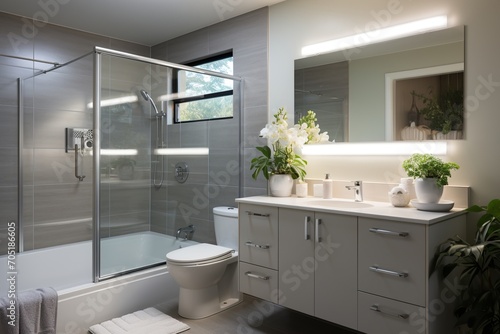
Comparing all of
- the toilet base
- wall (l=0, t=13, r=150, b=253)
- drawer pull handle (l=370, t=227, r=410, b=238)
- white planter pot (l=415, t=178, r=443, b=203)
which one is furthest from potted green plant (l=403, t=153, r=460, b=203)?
wall (l=0, t=13, r=150, b=253)

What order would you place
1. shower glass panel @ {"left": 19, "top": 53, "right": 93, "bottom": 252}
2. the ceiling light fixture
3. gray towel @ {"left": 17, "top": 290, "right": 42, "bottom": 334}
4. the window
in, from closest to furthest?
gray towel @ {"left": 17, "top": 290, "right": 42, "bottom": 334} → the ceiling light fixture → the window → shower glass panel @ {"left": 19, "top": 53, "right": 93, "bottom": 252}

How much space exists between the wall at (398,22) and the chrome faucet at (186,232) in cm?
122

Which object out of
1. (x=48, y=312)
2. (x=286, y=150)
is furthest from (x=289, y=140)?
(x=48, y=312)

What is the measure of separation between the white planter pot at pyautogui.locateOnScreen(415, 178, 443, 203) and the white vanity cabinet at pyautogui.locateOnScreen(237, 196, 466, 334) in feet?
0.34

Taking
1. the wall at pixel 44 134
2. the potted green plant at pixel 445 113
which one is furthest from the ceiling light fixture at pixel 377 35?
the wall at pixel 44 134

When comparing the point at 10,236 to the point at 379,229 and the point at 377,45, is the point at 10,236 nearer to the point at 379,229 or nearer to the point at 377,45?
the point at 379,229

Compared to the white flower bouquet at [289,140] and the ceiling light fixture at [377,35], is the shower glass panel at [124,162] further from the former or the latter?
the ceiling light fixture at [377,35]

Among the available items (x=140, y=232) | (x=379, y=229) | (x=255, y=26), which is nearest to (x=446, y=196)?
(x=379, y=229)

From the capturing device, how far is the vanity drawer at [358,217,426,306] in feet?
5.77

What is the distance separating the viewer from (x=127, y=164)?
2.81 meters

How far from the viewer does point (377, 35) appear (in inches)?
96.5

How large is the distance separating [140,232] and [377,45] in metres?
2.31

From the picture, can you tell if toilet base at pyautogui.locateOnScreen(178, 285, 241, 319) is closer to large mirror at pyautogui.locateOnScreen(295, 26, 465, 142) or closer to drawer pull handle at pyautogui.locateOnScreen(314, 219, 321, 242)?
drawer pull handle at pyautogui.locateOnScreen(314, 219, 321, 242)

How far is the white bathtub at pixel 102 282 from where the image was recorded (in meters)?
2.38
